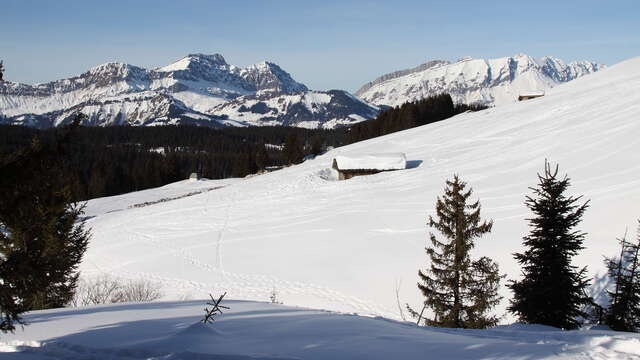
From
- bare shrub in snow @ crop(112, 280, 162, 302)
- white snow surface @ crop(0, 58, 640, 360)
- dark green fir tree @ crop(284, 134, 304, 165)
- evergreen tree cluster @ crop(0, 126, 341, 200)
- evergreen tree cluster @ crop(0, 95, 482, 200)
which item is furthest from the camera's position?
evergreen tree cluster @ crop(0, 95, 482, 200)

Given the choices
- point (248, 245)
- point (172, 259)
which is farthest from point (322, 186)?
point (172, 259)

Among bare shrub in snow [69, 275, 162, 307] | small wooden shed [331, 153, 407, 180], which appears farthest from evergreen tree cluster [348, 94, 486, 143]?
bare shrub in snow [69, 275, 162, 307]

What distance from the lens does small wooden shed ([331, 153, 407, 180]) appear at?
4175 centimetres

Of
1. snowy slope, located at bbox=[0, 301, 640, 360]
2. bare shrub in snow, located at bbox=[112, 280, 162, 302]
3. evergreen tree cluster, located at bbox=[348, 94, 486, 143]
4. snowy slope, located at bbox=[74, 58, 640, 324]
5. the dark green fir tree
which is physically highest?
evergreen tree cluster, located at bbox=[348, 94, 486, 143]

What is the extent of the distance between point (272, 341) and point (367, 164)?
124ft

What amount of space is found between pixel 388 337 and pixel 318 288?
1421 centimetres

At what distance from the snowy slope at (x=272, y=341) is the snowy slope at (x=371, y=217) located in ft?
34.0

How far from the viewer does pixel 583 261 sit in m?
18.1

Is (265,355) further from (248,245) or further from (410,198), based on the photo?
(410,198)

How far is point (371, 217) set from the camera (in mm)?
29547

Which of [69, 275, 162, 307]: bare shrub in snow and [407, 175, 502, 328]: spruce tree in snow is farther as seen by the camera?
[69, 275, 162, 307]: bare shrub in snow

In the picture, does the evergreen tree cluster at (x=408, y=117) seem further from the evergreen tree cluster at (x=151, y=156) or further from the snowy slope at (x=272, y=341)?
the snowy slope at (x=272, y=341)

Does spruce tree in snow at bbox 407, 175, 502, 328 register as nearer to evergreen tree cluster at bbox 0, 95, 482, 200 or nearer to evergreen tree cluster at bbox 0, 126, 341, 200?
evergreen tree cluster at bbox 0, 126, 341, 200

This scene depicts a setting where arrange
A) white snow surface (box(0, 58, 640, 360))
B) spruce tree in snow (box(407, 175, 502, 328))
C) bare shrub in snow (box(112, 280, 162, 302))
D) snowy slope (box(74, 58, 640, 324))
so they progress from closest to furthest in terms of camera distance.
Answer: white snow surface (box(0, 58, 640, 360))
spruce tree in snow (box(407, 175, 502, 328))
bare shrub in snow (box(112, 280, 162, 302))
snowy slope (box(74, 58, 640, 324))
